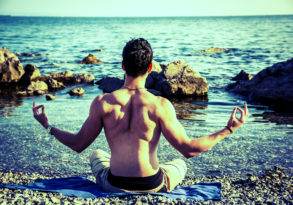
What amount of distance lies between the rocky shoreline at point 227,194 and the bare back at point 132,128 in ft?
1.26

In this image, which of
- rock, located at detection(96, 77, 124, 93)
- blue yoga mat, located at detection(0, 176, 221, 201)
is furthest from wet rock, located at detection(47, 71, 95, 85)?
blue yoga mat, located at detection(0, 176, 221, 201)

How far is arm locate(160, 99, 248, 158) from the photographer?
443 centimetres

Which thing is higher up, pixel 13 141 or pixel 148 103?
pixel 148 103

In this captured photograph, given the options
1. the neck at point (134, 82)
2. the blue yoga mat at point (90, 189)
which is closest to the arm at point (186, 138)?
the neck at point (134, 82)

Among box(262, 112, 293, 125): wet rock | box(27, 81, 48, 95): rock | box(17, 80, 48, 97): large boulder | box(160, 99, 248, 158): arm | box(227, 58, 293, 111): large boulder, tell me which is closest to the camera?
box(160, 99, 248, 158): arm

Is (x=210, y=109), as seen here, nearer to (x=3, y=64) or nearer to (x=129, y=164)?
(x=129, y=164)

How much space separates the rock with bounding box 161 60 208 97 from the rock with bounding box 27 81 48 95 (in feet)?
16.7

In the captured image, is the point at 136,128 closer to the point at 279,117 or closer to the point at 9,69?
the point at 279,117

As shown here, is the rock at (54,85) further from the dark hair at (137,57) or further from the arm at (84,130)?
the dark hair at (137,57)

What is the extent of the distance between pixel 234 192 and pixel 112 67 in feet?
74.0

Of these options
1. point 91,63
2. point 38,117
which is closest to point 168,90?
point 38,117

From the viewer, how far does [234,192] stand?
5.66m

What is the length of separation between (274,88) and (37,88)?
31.2 ft

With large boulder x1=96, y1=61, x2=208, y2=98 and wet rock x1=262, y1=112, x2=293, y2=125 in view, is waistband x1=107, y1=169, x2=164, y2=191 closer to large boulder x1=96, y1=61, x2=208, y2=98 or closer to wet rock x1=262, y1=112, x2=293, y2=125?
wet rock x1=262, y1=112, x2=293, y2=125
